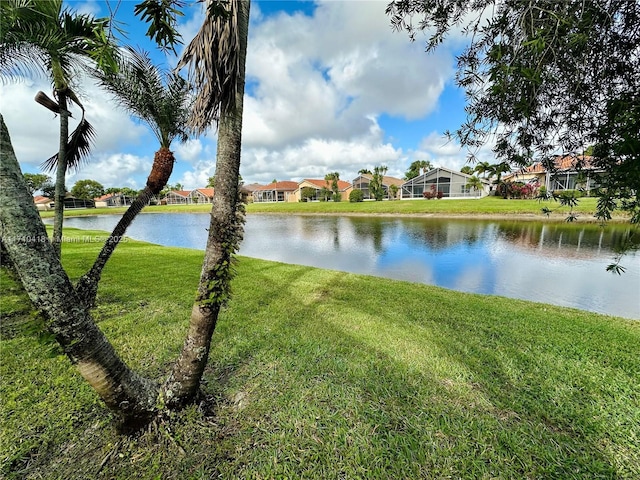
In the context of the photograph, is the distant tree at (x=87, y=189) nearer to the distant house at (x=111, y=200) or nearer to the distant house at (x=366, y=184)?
the distant house at (x=111, y=200)

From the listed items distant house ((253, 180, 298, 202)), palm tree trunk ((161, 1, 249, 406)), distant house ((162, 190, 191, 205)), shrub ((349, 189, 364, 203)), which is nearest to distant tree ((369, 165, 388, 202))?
shrub ((349, 189, 364, 203))

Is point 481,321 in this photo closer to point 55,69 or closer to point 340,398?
point 340,398

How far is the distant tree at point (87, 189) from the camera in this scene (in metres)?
53.0

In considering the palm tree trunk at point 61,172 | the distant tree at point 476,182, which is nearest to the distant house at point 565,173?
the distant tree at point 476,182

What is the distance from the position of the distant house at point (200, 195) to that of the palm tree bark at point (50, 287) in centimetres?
6554

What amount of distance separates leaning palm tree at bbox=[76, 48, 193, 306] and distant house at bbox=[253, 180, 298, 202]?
52.2 meters

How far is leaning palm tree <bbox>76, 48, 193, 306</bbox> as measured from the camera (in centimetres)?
391

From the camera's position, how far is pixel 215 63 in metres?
1.80

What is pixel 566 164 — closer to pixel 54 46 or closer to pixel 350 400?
pixel 350 400

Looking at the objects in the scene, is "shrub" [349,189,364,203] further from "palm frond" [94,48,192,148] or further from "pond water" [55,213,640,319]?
"palm frond" [94,48,192,148]

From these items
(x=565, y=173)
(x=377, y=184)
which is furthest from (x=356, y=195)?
(x=565, y=173)

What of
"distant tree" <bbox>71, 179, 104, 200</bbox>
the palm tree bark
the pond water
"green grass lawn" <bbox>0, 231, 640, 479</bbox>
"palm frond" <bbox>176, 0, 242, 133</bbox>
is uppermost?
"distant tree" <bbox>71, 179, 104, 200</bbox>

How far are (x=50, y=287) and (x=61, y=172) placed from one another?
343 cm

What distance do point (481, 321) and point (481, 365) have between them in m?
1.39
